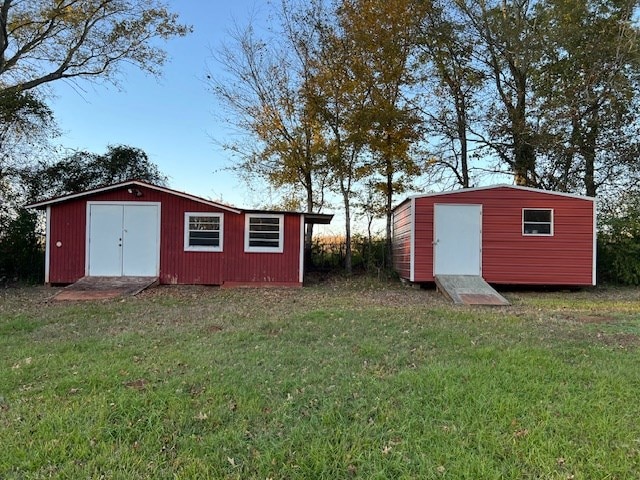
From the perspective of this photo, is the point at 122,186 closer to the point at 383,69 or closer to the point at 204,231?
the point at 204,231

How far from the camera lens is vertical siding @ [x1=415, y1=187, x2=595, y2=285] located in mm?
11016

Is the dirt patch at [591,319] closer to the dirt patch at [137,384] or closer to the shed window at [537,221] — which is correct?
the shed window at [537,221]

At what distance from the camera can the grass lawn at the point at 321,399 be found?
8.01 feet

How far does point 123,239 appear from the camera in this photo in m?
11.2

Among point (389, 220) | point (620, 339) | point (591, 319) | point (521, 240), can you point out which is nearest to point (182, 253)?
point (389, 220)

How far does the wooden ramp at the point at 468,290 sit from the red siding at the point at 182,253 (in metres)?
3.78

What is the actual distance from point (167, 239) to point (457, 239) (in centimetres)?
743

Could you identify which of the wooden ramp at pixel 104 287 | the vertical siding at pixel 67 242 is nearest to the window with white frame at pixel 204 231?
the wooden ramp at pixel 104 287

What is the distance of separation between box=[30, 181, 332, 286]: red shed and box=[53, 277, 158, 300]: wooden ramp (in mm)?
344

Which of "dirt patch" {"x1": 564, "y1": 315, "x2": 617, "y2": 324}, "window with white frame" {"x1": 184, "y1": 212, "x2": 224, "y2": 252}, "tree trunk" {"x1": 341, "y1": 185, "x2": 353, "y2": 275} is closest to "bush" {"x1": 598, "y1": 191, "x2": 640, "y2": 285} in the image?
"dirt patch" {"x1": 564, "y1": 315, "x2": 617, "y2": 324}

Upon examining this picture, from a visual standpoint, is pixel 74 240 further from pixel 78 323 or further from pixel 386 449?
pixel 386 449

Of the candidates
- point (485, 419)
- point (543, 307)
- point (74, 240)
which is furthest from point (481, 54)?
point (485, 419)

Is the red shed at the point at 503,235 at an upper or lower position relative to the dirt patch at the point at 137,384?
upper

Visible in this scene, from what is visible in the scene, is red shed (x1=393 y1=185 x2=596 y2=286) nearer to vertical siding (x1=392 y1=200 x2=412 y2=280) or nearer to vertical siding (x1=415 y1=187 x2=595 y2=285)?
vertical siding (x1=415 y1=187 x2=595 y2=285)
